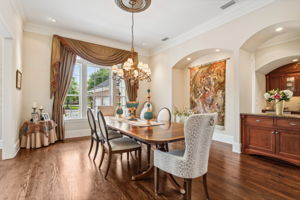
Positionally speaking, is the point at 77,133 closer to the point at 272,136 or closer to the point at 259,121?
the point at 259,121

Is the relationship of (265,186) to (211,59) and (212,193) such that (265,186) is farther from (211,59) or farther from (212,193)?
(211,59)

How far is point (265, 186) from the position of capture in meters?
2.01

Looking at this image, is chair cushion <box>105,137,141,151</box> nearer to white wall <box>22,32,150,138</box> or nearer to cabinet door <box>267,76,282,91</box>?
white wall <box>22,32,150,138</box>

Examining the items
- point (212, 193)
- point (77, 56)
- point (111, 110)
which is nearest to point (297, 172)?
point (212, 193)

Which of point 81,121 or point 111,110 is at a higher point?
point 111,110

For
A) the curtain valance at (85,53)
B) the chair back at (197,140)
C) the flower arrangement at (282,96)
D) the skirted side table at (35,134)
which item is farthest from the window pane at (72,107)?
the flower arrangement at (282,96)

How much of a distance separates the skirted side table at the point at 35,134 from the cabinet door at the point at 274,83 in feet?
23.3

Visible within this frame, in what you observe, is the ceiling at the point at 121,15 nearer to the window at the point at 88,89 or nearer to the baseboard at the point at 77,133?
the window at the point at 88,89

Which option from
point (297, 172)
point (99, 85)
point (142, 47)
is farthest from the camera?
point (142, 47)

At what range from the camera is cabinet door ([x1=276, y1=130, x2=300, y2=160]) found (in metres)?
2.57

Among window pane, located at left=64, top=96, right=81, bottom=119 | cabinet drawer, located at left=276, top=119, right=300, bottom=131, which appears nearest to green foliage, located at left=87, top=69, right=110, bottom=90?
window pane, located at left=64, top=96, right=81, bottom=119

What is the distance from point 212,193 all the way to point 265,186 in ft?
2.57

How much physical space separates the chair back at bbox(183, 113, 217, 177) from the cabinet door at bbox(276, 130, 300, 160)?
2076 mm

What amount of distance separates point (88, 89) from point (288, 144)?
5130 millimetres
